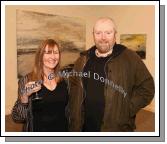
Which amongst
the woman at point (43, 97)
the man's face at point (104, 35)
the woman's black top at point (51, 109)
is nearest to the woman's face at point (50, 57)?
the woman at point (43, 97)

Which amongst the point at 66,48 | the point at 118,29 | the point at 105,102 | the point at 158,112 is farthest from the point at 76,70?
the point at 158,112

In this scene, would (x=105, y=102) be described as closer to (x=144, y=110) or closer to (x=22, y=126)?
(x=144, y=110)

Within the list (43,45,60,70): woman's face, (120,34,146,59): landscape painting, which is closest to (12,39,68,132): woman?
(43,45,60,70): woman's face

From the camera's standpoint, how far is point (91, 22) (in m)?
1.66

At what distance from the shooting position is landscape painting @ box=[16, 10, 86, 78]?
1657mm

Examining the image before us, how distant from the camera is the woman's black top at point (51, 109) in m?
1.65

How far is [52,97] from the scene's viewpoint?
1653 mm

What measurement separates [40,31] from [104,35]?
17.2 inches

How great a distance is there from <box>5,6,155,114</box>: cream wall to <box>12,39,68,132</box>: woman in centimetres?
8

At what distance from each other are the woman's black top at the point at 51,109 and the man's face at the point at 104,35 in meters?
0.36

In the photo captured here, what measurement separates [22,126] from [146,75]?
0.92m


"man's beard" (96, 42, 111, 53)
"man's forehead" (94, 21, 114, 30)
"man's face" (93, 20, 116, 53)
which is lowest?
"man's beard" (96, 42, 111, 53)

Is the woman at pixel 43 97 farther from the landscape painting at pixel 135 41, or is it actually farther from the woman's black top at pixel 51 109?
the landscape painting at pixel 135 41

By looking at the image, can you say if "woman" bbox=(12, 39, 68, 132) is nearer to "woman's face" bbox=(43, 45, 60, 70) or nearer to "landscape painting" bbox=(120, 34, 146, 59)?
"woman's face" bbox=(43, 45, 60, 70)
